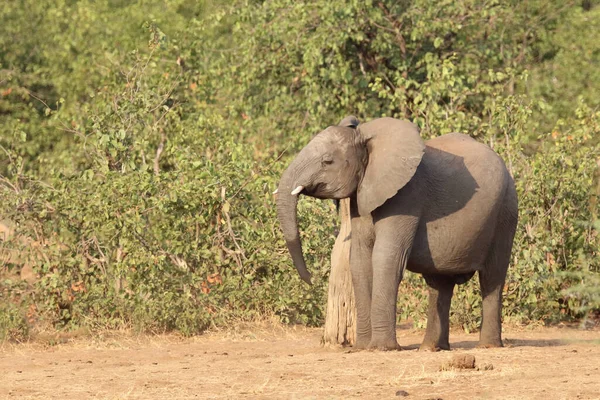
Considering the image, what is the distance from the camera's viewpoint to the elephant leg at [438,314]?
986 cm

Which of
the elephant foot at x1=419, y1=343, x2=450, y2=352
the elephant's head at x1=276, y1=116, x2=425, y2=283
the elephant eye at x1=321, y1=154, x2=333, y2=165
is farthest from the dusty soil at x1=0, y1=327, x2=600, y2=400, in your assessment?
the elephant eye at x1=321, y1=154, x2=333, y2=165

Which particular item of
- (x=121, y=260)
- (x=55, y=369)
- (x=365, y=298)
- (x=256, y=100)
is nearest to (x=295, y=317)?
(x=121, y=260)

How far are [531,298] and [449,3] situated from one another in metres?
5.55

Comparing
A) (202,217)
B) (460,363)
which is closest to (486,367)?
(460,363)

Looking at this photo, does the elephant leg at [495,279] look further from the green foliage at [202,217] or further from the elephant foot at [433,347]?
the green foliage at [202,217]

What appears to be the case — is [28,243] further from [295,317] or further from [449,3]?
[449,3]

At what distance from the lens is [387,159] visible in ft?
30.0

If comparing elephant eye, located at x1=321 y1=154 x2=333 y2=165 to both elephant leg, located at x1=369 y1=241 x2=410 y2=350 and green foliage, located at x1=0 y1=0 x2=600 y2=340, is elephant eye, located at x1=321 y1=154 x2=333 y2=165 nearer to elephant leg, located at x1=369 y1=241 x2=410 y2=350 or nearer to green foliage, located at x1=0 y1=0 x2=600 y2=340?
elephant leg, located at x1=369 y1=241 x2=410 y2=350

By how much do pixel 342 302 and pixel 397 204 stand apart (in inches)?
49.5

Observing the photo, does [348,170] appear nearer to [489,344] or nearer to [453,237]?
[453,237]

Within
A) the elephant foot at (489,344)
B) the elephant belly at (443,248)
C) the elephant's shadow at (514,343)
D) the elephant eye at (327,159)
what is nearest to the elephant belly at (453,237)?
the elephant belly at (443,248)

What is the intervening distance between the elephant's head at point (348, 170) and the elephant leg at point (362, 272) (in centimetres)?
31

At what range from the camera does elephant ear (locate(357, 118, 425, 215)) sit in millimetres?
9023

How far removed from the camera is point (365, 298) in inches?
375
